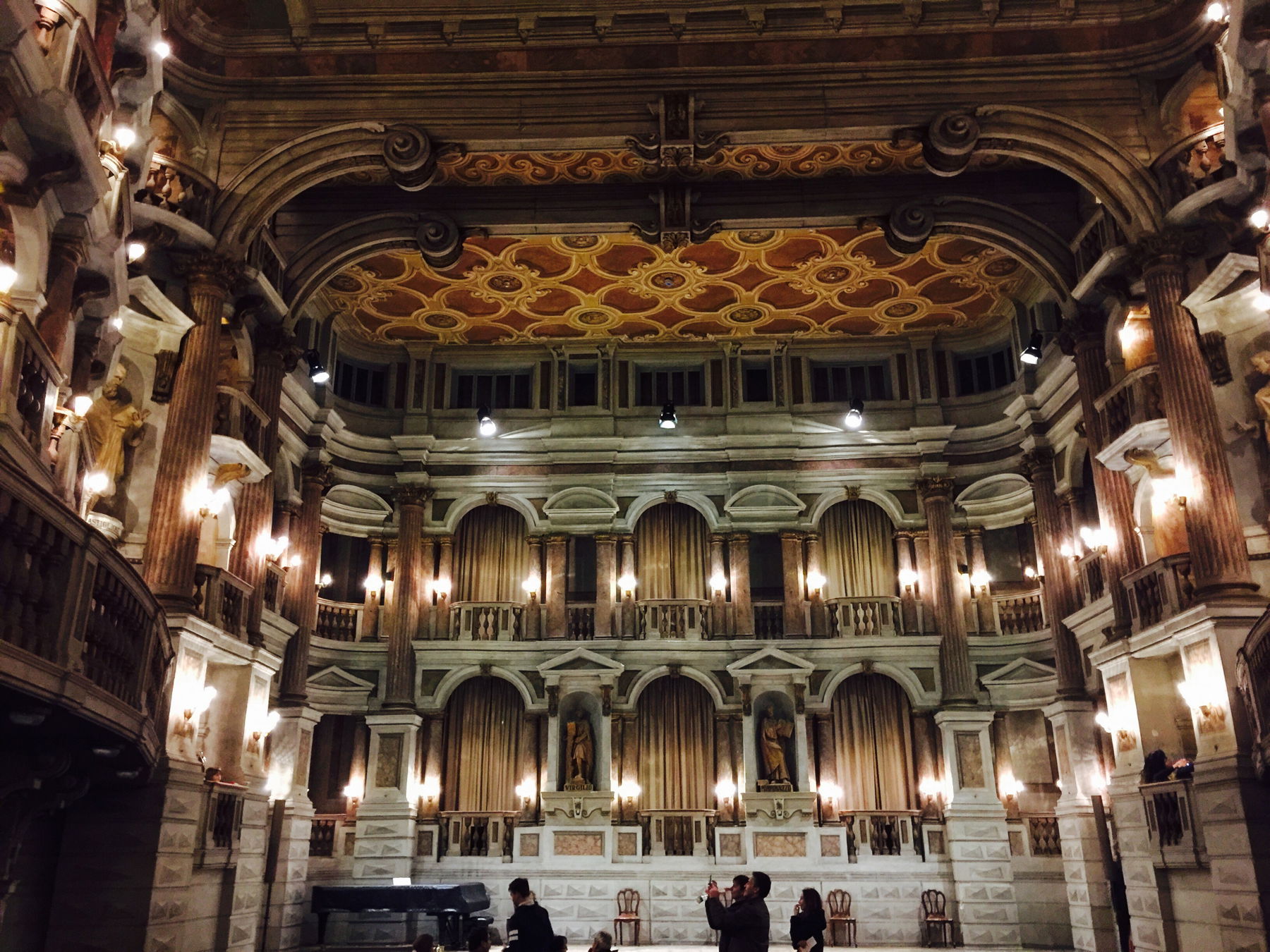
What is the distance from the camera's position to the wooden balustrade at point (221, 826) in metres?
12.4

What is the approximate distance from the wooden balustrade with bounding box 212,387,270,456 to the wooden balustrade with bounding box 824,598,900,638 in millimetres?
11353

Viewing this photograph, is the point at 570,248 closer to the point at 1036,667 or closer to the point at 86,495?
the point at 86,495

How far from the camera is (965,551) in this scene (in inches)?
845

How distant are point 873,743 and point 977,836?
2.52 meters

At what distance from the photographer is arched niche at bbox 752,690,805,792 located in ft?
65.7

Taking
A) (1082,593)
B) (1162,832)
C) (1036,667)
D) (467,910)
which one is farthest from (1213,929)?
(467,910)

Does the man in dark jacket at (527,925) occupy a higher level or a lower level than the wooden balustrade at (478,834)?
lower

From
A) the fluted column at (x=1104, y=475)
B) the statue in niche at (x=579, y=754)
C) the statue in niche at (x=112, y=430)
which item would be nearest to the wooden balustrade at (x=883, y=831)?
the statue in niche at (x=579, y=754)

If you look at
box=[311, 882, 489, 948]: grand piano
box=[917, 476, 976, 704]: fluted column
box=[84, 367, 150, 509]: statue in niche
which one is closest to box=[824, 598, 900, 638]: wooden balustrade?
box=[917, 476, 976, 704]: fluted column

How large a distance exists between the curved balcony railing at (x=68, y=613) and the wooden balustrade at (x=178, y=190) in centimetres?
632

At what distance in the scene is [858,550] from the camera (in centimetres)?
2194

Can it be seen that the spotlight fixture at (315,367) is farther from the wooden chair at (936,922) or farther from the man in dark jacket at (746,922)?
the wooden chair at (936,922)

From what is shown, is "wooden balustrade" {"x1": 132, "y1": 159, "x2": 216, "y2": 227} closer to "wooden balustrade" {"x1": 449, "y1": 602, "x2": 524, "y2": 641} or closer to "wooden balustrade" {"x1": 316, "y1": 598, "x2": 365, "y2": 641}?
"wooden balustrade" {"x1": 316, "y1": 598, "x2": 365, "y2": 641}

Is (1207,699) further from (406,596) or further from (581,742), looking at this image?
(406,596)
